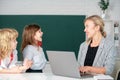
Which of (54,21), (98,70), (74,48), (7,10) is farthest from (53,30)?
(98,70)

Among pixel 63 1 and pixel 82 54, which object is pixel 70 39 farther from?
pixel 82 54

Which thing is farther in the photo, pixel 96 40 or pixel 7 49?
pixel 96 40

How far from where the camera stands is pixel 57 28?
5617 millimetres

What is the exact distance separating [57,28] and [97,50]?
9.57 ft

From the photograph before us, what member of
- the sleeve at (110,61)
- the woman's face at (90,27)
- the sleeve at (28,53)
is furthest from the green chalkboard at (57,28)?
the sleeve at (110,61)


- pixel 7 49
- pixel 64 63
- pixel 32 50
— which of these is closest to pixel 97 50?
pixel 64 63

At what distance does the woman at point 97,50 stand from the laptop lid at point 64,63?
0.96 ft

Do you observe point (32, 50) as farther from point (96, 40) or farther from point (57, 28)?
point (57, 28)

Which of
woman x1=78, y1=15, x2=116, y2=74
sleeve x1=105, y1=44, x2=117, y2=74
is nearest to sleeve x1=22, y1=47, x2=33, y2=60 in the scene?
woman x1=78, y1=15, x2=116, y2=74

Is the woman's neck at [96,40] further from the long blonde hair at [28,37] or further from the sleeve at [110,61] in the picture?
the long blonde hair at [28,37]

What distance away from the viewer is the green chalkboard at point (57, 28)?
5598mm

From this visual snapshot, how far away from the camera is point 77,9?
5.68m

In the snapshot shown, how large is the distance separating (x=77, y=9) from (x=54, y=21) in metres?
0.58

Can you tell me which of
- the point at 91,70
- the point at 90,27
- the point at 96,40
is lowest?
the point at 91,70
